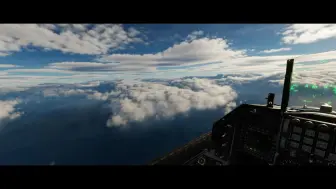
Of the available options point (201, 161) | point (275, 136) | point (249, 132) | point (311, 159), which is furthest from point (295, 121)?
point (201, 161)

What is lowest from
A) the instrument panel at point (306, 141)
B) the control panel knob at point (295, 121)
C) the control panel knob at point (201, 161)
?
the control panel knob at point (201, 161)

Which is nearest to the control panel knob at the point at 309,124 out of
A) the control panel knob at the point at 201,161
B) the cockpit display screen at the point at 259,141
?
the cockpit display screen at the point at 259,141

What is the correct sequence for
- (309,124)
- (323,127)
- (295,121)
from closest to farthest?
1. (323,127)
2. (309,124)
3. (295,121)

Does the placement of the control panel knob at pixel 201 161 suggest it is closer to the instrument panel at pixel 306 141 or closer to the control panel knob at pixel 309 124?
the instrument panel at pixel 306 141

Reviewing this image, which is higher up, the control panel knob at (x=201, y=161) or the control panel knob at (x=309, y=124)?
the control panel knob at (x=309, y=124)

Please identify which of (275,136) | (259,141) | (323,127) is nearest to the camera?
(323,127)

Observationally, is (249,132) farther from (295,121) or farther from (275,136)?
(295,121)

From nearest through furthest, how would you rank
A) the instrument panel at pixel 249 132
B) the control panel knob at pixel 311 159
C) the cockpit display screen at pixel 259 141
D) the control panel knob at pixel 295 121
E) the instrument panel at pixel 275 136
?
the instrument panel at pixel 275 136 < the control panel knob at pixel 311 159 < the control panel knob at pixel 295 121 < the instrument panel at pixel 249 132 < the cockpit display screen at pixel 259 141

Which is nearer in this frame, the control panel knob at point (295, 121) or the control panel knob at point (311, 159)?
the control panel knob at point (311, 159)
